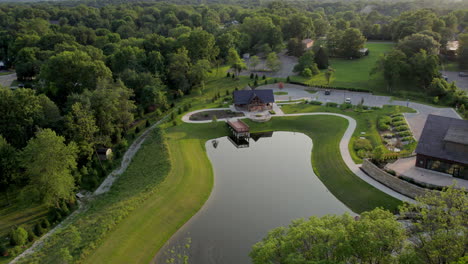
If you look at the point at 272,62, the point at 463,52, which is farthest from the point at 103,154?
the point at 463,52

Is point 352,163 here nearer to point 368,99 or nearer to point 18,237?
point 368,99

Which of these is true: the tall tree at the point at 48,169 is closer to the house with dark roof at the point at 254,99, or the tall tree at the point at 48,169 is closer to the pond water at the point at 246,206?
the pond water at the point at 246,206

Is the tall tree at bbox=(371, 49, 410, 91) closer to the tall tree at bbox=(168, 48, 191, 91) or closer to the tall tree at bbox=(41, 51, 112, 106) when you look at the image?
the tall tree at bbox=(168, 48, 191, 91)

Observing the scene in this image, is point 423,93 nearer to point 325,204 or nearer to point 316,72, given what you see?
point 316,72

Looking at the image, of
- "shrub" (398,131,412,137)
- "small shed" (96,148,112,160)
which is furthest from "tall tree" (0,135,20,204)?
"shrub" (398,131,412,137)

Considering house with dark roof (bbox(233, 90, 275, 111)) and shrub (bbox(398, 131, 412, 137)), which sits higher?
house with dark roof (bbox(233, 90, 275, 111))

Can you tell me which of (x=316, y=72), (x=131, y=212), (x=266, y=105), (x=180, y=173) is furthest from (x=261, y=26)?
(x=131, y=212)
